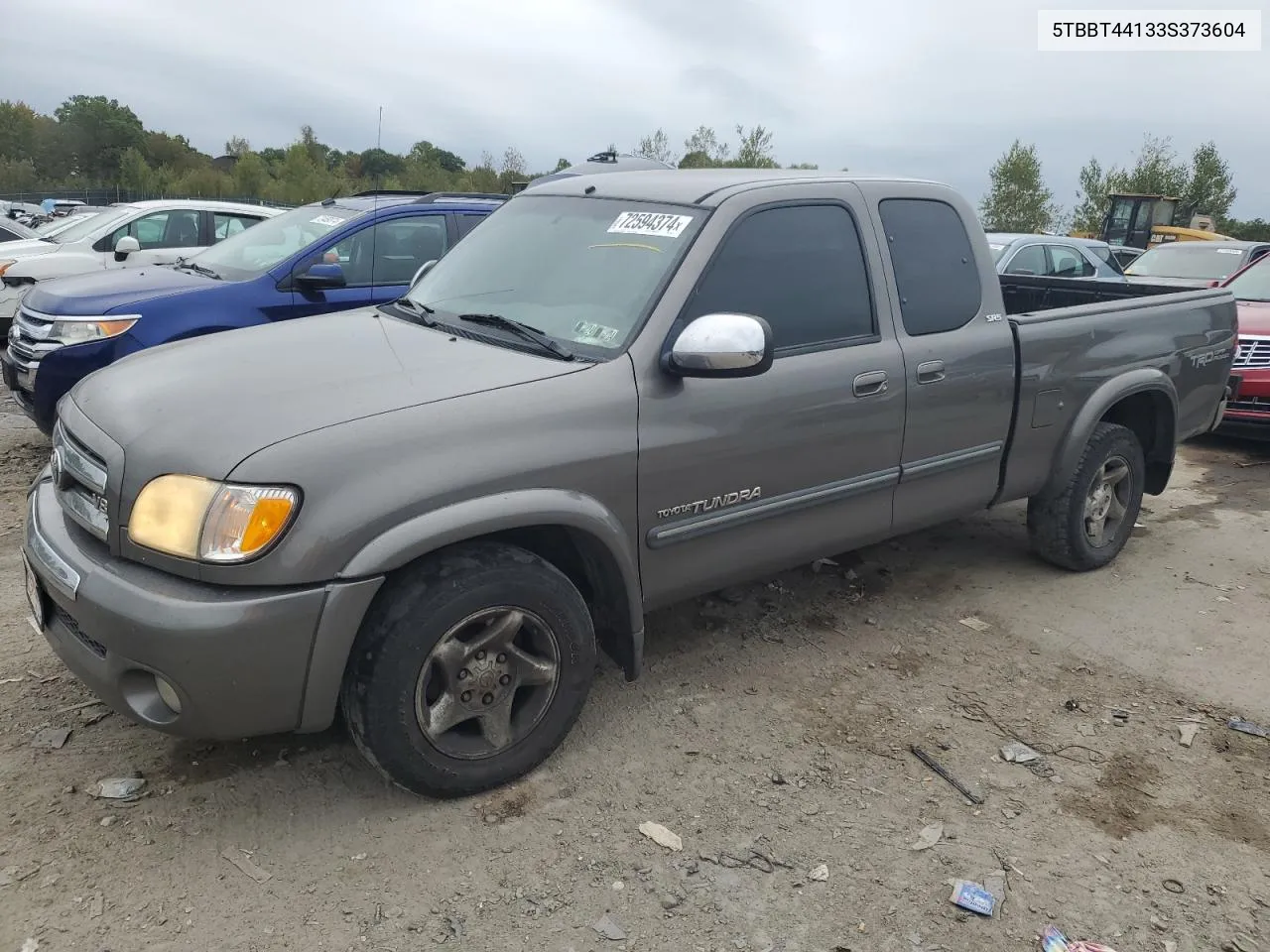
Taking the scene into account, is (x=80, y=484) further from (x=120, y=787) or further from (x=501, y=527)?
(x=501, y=527)

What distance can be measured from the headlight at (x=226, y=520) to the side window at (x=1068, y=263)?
1068 cm

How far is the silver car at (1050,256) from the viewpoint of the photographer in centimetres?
1068

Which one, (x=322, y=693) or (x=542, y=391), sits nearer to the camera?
(x=322, y=693)

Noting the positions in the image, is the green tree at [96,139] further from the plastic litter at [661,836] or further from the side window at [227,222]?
the plastic litter at [661,836]

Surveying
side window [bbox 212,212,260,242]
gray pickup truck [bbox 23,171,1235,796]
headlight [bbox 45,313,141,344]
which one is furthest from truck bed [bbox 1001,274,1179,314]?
side window [bbox 212,212,260,242]

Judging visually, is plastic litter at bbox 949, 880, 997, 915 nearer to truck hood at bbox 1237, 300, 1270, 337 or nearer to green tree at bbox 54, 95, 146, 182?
truck hood at bbox 1237, 300, 1270, 337

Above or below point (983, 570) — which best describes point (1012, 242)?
above

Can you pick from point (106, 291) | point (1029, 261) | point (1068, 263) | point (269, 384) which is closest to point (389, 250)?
point (106, 291)

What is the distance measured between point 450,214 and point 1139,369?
459 cm

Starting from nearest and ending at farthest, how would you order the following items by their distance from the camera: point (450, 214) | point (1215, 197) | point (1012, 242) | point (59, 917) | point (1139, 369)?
point (59, 917) < point (1139, 369) < point (450, 214) < point (1012, 242) < point (1215, 197)

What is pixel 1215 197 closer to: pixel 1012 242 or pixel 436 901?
pixel 1012 242

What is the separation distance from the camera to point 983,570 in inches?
195

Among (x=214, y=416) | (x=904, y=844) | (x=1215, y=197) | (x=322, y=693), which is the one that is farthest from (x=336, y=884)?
(x=1215, y=197)

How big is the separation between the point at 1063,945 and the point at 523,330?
238cm
